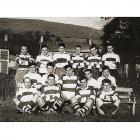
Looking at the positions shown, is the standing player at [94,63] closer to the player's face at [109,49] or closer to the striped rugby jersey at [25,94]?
the player's face at [109,49]

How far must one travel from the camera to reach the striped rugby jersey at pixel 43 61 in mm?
Result: 5496

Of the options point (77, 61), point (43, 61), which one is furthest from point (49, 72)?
point (77, 61)

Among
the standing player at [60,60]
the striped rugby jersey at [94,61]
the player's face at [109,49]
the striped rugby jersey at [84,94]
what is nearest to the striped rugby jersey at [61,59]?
the standing player at [60,60]

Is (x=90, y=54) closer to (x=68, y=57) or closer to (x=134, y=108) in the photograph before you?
(x=68, y=57)

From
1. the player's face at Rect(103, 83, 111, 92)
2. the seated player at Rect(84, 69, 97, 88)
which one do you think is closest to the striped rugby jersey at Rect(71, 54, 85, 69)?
the seated player at Rect(84, 69, 97, 88)

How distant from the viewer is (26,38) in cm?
548

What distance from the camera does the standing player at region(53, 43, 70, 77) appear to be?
5.49 meters

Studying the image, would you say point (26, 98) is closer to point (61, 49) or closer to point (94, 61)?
point (61, 49)

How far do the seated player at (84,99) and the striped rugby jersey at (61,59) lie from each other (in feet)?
0.91

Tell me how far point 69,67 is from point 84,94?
1.20ft

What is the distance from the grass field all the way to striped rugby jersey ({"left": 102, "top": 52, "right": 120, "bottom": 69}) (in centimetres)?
43
